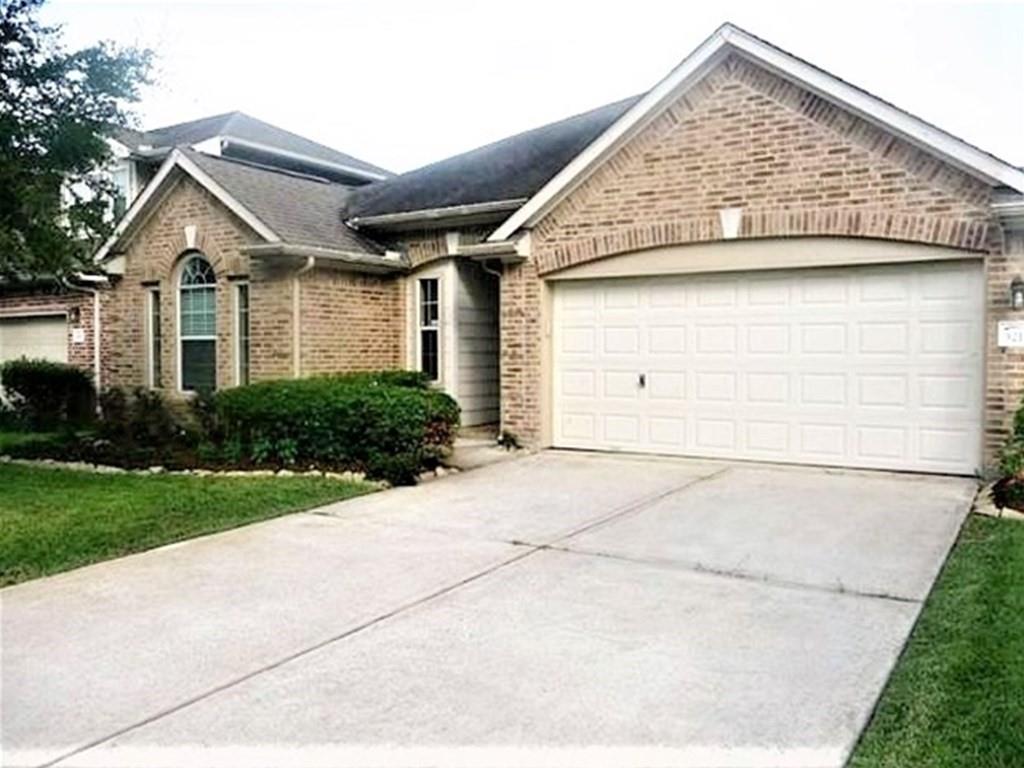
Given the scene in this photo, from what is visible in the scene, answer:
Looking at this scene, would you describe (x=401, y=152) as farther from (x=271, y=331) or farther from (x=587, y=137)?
(x=271, y=331)

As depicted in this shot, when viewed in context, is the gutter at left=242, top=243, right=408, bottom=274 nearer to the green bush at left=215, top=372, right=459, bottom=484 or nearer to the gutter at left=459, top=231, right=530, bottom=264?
the gutter at left=459, top=231, right=530, bottom=264

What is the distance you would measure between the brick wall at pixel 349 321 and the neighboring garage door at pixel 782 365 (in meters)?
3.48

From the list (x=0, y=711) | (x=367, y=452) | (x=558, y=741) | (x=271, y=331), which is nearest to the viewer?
(x=558, y=741)

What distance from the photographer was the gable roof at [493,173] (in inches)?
567

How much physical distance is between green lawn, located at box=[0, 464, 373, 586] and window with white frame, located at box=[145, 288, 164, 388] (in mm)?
3866

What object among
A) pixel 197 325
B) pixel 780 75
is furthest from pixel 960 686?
pixel 197 325

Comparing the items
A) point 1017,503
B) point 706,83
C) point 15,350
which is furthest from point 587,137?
point 15,350

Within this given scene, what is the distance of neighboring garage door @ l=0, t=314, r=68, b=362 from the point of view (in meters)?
18.1

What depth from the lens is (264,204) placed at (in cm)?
1405

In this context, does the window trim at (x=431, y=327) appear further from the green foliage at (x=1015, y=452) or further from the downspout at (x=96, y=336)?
the green foliage at (x=1015, y=452)

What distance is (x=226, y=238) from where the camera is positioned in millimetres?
14031

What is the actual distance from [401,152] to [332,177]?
12.7m

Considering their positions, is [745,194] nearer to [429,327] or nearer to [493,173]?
[493,173]

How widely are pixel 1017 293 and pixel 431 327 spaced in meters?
8.76
